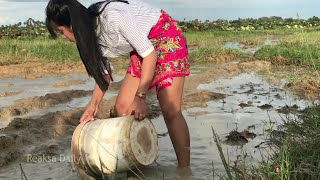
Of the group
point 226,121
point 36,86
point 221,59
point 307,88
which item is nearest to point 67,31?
point 226,121

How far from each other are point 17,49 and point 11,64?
64.9 inches

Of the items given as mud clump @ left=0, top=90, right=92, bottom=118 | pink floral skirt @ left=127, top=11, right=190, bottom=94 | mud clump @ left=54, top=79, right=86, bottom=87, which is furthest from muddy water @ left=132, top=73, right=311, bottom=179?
mud clump @ left=54, top=79, right=86, bottom=87

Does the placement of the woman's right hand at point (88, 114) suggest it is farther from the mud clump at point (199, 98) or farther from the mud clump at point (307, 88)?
the mud clump at point (307, 88)

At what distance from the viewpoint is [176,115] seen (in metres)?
2.84

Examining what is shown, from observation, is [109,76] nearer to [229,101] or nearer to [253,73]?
[229,101]

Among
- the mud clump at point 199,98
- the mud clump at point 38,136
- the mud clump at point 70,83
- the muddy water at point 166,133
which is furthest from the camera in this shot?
the mud clump at point 70,83

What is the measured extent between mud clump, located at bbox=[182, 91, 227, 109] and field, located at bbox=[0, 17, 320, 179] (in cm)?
1

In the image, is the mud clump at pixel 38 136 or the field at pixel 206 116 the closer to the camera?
the field at pixel 206 116

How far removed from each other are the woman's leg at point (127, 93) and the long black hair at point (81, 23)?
0.59 meters

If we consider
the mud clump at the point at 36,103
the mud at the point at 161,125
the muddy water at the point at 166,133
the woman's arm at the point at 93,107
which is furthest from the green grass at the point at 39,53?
the woman's arm at the point at 93,107

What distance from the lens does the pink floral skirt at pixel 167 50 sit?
272 centimetres

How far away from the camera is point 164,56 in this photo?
2723 millimetres

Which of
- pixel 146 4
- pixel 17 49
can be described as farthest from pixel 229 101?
pixel 17 49

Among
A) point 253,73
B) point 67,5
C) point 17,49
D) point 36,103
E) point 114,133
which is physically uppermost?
point 17,49
